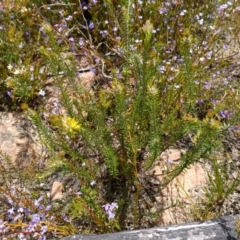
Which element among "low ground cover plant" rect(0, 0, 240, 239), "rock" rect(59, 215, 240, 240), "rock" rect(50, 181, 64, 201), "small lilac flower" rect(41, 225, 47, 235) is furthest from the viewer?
"rock" rect(50, 181, 64, 201)

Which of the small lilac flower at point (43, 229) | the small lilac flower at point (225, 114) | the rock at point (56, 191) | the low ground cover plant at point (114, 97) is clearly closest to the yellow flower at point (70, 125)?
the low ground cover plant at point (114, 97)

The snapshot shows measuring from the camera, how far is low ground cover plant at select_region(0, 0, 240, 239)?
6.60 feet

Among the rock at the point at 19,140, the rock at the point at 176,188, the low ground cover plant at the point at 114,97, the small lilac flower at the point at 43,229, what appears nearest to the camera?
the low ground cover plant at the point at 114,97

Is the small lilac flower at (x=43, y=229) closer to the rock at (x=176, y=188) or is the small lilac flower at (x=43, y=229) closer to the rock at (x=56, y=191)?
the rock at (x=56, y=191)

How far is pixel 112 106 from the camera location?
2.86m

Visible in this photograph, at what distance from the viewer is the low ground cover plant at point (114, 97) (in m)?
2.01

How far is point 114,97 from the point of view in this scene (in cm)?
277

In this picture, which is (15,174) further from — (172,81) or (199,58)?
(199,58)

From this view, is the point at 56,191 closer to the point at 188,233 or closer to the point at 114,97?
the point at 114,97

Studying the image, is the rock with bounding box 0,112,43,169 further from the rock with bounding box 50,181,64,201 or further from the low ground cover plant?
the rock with bounding box 50,181,64,201

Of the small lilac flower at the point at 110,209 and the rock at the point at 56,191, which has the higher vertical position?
the rock at the point at 56,191

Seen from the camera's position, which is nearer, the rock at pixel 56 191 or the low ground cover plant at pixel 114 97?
the low ground cover plant at pixel 114 97

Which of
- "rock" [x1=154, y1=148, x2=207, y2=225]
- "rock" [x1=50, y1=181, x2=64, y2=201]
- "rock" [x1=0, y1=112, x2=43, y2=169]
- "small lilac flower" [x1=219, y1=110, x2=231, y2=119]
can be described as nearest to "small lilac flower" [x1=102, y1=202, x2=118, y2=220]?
"rock" [x1=154, y1=148, x2=207, y2=225]

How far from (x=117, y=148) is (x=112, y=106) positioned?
416mm
